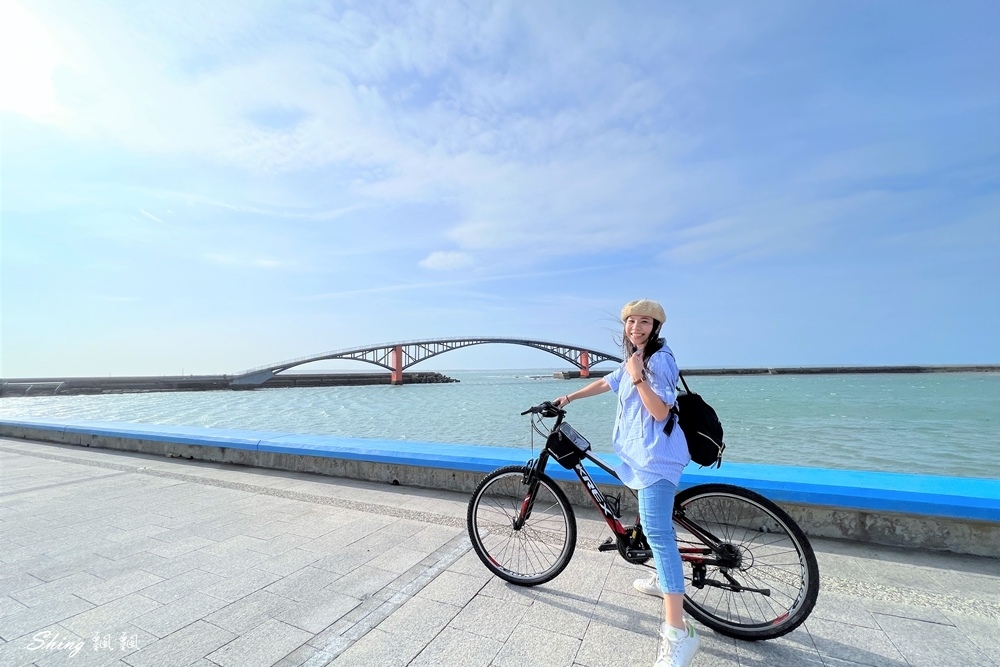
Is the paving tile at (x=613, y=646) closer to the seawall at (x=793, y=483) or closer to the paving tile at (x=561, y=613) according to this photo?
the paving tile at (x=561, y=613)

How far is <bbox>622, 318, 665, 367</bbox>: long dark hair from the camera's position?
2549 millimetres

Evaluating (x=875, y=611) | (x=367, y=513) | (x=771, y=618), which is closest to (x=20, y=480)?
(x=367, y=513)

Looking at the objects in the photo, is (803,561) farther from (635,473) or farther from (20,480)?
(20,480)

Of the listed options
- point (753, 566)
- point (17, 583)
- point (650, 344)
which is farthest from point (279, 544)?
point (753, 566)

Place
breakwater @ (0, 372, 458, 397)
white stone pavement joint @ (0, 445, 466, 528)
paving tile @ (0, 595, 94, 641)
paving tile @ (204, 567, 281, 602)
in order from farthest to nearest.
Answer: breakwater @ (0, 372, 458, 397), white stone pavement joint @ (0, 445, 466, 528), paving tile @ (204, 567, 281, 602), paving tile @ (0, 595, 94, 641)

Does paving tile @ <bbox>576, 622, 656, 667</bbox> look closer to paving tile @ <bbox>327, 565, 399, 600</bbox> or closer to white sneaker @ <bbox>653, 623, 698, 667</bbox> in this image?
white sneaker @ <bbox>653, 623, 698, 667</bbox>

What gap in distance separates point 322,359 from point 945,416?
7079 centimetres

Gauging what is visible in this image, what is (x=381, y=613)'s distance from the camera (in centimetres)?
278

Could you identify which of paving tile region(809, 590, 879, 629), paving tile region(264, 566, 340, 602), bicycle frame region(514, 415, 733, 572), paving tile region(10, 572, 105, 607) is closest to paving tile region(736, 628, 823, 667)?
paving tile region(809, 590, 879, 629)

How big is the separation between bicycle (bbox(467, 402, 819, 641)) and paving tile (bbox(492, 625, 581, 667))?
0.53 metres

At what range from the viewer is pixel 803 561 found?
2.43 m

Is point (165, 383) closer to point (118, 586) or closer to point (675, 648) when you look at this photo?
point (118, 586)

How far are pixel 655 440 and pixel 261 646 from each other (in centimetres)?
A: 234

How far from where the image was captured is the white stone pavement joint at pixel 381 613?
240 cm
